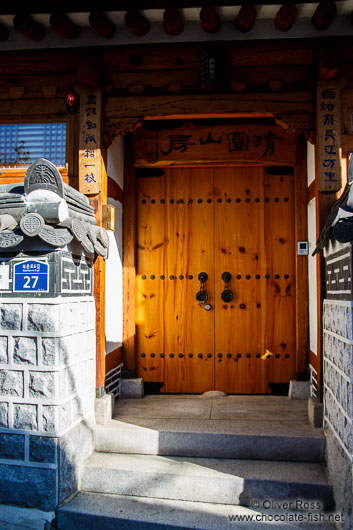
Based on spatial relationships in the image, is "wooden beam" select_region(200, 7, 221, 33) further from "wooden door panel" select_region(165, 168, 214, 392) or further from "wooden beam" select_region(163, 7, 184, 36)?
"wooden door panel" select_region(165, 168, 214, 392)

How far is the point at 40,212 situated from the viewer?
2.87 meters

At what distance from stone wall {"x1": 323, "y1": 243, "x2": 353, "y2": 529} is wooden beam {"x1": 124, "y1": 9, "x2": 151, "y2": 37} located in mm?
2372

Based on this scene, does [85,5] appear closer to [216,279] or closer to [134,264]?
[134,264]

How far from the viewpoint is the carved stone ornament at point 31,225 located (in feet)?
9.12

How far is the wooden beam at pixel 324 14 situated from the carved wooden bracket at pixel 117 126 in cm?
165

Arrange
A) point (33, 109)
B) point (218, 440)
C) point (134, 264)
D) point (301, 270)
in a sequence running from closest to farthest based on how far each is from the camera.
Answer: point (218, 440) < point (33, 109) < point (301, 270) < point (134, 264)

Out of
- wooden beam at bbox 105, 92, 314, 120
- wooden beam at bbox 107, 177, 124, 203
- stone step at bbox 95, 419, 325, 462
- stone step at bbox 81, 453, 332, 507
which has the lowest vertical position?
stone step at bbox 81, 453, 332, 507

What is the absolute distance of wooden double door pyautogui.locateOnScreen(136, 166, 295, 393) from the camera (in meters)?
4.65

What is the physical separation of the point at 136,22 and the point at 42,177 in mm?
1670

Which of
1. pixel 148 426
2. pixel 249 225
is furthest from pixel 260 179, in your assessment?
pixel 148 426

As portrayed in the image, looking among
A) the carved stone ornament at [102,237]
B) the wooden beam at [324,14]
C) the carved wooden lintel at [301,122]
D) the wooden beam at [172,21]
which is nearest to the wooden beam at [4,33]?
the wooden beam at [172,21]

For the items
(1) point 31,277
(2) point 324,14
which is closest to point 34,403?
(1) point 31,277

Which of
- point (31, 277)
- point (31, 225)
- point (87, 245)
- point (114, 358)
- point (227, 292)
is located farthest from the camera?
point (227, 292)

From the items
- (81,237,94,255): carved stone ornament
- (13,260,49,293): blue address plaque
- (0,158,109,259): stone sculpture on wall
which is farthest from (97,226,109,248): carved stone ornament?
(13,260,49,293): blue address plaque
